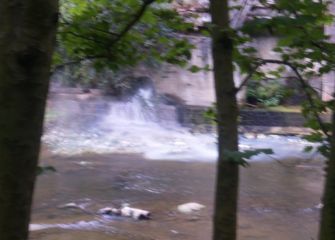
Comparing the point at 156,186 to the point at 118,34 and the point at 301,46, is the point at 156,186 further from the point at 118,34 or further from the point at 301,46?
the point at 301,46

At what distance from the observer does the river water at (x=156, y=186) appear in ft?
19.6

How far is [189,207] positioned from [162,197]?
2.17 feet

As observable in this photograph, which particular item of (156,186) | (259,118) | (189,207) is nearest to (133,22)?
(189,207)

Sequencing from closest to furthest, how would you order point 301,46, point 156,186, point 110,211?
point 301,46, point 110,211, point 156,186

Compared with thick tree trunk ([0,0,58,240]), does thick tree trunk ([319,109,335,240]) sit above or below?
below

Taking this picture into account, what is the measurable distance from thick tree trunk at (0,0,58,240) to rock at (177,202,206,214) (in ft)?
18.2

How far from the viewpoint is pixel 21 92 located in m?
1.21

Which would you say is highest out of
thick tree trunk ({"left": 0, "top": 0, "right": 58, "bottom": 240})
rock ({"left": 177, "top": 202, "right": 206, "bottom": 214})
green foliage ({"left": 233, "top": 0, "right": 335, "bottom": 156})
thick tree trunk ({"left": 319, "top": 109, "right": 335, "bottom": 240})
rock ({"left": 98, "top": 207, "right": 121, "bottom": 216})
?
green foliage ({"left": 233, "top": 0, "right": 335, "bottom": 156})

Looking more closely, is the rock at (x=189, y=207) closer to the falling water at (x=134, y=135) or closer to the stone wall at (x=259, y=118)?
the falling water at (x=134, y=135)

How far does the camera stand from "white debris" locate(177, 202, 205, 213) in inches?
264

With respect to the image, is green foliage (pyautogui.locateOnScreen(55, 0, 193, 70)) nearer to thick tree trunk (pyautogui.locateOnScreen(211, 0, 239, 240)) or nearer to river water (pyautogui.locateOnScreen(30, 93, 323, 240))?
thick tree trunk (pyautogui.locateOnScreen(211, 0, 239, 240))

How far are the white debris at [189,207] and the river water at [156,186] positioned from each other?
0.09 meters

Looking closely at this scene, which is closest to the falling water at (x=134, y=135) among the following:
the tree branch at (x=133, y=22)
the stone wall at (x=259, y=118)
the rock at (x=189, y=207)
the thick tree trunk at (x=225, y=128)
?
the stone wall at (x=259, y=118)

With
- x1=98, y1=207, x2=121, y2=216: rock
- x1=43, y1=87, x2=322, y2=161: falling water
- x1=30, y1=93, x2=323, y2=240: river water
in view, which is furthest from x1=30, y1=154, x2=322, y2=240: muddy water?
x1=43, y1=87, x2=322, y2=161: falling water
